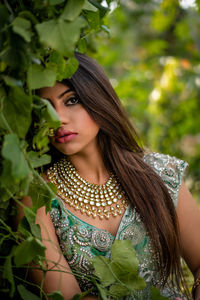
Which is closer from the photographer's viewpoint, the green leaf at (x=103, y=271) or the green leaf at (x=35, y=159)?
the green leaf at (x=35, y=159)

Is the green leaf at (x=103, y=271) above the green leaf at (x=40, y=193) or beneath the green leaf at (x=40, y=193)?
beneath

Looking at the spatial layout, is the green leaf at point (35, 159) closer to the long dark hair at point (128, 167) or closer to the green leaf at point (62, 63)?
the green leaf at point (62, 63)

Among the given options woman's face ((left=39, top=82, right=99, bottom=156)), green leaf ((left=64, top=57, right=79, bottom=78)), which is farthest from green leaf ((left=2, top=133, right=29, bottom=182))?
woman's face ((left=39, top=82, right=99, bottom=156))

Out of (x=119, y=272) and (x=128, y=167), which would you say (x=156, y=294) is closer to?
(x=119, y=272)

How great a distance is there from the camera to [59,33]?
71 cm

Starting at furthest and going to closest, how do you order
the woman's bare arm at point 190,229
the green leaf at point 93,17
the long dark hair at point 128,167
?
1. the woman's bare arm at point 190,229
2. the long dark hair at point 128,167
3. the green leaf at point 93,17

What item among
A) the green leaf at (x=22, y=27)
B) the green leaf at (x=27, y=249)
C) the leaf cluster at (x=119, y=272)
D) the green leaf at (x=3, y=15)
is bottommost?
the leaf cluster at (x=119, y=272)

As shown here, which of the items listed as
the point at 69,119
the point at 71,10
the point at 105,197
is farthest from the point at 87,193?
the point at 71,10

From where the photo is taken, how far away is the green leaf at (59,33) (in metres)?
0.71

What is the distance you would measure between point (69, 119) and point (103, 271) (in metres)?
0.60

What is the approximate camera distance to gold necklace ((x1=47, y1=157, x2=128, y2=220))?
5.14 feet

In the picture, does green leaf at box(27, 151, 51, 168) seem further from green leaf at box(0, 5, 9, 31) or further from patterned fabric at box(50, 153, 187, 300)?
patterned fabric at box(50, 153, 187, 300)

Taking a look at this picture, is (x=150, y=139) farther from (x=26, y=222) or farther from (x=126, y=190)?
(x=26, y=222)

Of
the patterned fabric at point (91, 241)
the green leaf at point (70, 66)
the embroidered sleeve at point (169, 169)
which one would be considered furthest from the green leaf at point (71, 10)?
the embroidered sleeve at point (169, 169)
